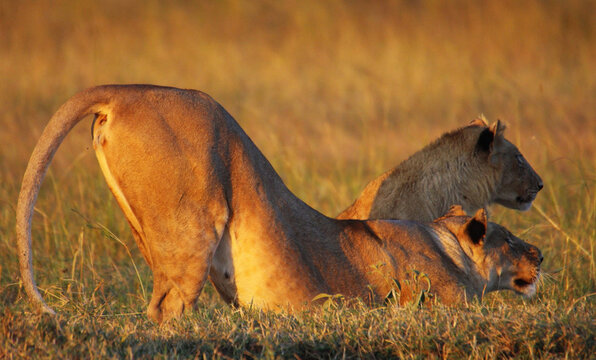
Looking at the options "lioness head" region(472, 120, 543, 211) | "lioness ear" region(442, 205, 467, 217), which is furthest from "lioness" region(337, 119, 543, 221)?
"lioness ear" region(442, 205, 467, 217)

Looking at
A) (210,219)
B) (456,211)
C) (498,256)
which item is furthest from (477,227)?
(210,219)

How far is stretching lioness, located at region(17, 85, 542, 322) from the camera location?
3.92 meters

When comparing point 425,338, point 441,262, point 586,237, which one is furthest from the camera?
point 586,237

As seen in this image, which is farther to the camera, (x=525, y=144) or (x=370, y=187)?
(x=525, y=144)

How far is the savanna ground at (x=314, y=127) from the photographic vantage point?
143 inches

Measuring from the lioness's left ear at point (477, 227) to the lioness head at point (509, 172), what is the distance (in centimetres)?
107

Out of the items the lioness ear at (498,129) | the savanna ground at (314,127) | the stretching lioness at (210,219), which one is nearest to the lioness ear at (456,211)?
the stretching lioness at (210,219)

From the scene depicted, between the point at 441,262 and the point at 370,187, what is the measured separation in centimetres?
123

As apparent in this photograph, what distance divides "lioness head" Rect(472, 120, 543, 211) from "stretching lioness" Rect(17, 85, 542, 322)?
3.79 ft

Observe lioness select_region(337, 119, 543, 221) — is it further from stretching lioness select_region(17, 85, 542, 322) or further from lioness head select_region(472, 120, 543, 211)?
stretching lioness select_region(17, 85, 542, 322)

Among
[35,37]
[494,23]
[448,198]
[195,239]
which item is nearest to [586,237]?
[448,198]

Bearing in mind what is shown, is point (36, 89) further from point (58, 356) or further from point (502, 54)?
point (58, 356)

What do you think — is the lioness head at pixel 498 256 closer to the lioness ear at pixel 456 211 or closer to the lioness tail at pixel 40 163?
the lioness ear at pixel 456 211

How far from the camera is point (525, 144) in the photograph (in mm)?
10023
